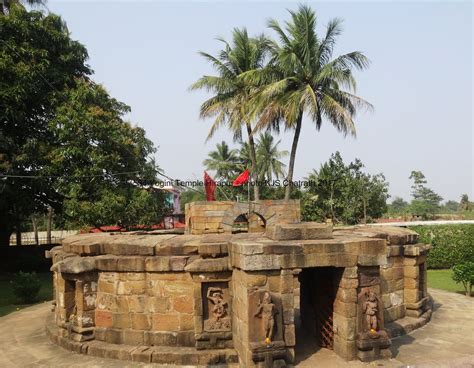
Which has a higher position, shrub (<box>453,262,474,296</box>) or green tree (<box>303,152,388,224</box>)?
green tree (<box>303,152,388,224</box>)

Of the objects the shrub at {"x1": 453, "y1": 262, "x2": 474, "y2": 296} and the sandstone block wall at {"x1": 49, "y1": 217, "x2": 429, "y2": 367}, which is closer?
the sandstone block wall at {"x1": 49, "y1": 217, "x2": 429, "y2": 367}

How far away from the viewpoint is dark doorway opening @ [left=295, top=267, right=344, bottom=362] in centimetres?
700

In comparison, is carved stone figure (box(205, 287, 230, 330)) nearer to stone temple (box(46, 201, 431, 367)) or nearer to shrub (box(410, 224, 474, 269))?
stone temple (box(46, 201, 431, 367))

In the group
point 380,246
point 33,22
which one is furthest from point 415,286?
point 33,22

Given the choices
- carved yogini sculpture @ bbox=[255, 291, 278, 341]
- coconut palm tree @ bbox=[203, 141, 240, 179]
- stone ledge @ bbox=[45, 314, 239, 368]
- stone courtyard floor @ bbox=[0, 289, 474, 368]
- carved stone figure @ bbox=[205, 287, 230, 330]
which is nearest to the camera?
carved yogini sculpture @ bbox=[255, 291, 278, 341]

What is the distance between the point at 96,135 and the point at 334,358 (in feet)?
45.3

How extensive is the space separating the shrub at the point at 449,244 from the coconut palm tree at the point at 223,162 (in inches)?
656

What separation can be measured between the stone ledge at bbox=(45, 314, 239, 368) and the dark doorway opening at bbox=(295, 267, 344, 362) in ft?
4.11

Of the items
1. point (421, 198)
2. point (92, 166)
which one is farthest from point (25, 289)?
point (421, 198)

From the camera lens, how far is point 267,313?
5859mm

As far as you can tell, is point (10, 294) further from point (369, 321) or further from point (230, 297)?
point (369, 321)

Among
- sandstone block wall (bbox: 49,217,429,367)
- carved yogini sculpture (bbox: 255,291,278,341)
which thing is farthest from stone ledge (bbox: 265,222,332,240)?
carved yogini sculpture (bbox: 255,291,278,341)

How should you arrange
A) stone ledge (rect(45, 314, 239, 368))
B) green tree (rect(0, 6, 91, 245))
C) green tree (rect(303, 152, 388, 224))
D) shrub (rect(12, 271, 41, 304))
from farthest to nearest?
green tree (rect(303, 152, 388, 224)) → green tree (rect(0, 6, 91, 245)) → shrub (rect(12, 271, 41, 304)) → stone ledge (rect(45, 314, 239, 368))

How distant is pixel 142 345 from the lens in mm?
7223
